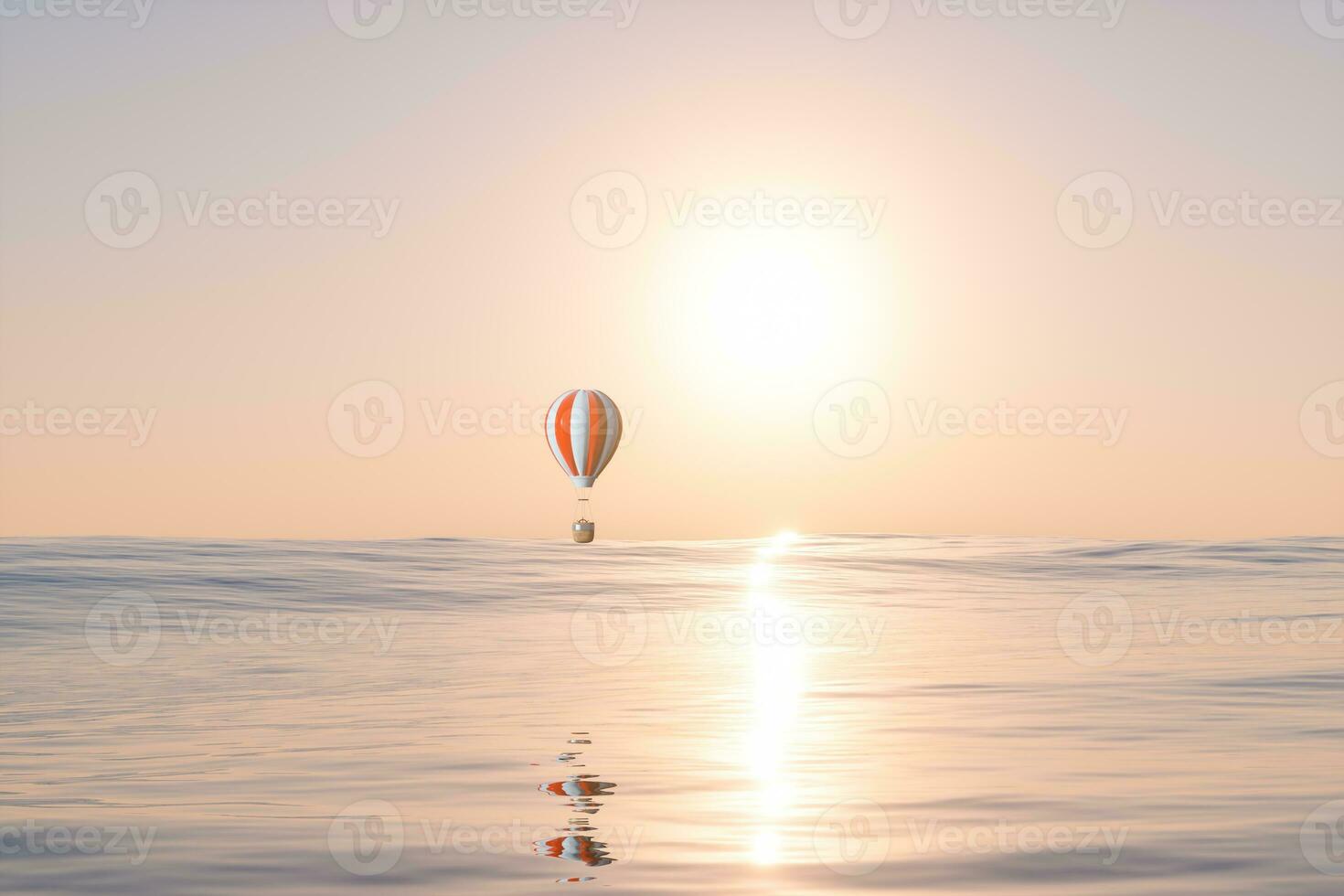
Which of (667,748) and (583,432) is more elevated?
(583,432)

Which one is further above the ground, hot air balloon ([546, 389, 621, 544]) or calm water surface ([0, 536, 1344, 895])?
hot air balloon ([546, 389, 621, 544])

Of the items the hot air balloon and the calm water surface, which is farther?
the hot air balloon

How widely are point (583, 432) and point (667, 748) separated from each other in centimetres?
4197

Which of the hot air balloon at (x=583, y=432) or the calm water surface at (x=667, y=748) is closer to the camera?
the calm water surface at (x=667, y=748)

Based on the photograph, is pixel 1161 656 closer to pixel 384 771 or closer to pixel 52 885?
pixel 384 771

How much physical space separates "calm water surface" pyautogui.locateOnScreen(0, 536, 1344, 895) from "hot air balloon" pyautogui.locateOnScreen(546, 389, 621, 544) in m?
14.3

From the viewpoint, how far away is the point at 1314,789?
47.4ft

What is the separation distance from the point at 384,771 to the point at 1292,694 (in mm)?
14757

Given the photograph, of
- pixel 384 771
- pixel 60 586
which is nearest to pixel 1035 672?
pixel 384 771

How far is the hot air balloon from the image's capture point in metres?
59.3

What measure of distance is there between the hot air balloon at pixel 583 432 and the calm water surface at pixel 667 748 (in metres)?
14.3

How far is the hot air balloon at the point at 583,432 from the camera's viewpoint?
59281 mm

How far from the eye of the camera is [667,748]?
699 inches

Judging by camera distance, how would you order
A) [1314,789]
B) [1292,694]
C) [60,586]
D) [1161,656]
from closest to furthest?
[1314,789] < [1292,694] < [1161,656] < [60,586]
